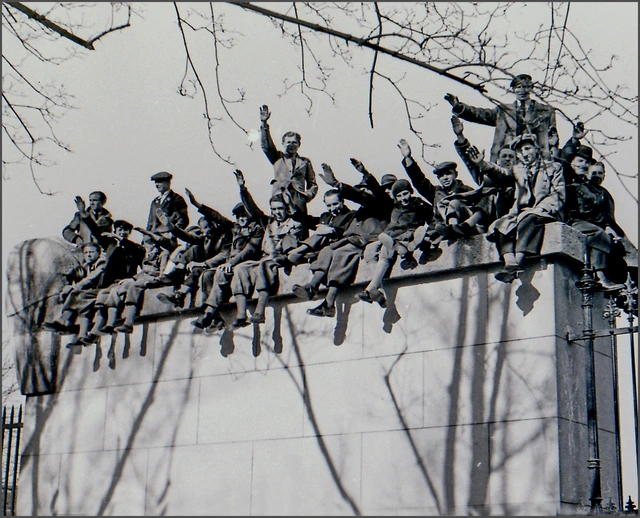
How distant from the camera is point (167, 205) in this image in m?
15.6

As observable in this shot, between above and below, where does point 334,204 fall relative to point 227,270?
above

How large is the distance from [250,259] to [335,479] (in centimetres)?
286

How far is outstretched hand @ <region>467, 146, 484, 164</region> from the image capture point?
1228 cm

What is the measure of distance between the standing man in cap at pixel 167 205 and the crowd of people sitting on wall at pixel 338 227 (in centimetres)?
2

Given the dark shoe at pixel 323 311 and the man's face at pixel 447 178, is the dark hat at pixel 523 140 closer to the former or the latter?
the man's face at pixel 447 178

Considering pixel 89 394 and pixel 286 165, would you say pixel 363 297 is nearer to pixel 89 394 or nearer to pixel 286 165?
pixel 286 165

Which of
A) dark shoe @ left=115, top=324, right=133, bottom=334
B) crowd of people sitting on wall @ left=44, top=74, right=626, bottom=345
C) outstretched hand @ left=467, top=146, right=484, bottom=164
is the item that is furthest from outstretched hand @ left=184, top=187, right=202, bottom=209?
outstretched hand @ left=467, top=146, right=484, bottom=164

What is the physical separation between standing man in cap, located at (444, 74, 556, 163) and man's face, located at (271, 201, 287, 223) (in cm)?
244

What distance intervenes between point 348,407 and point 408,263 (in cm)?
169

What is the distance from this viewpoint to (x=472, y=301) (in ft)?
41.5

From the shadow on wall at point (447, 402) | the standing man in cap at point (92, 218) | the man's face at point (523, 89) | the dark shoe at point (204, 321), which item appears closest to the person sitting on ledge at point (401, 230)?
the shadow on wall at point (447, 402)

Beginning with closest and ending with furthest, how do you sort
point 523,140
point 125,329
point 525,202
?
point 525,202 → point 523,140 → point 125,329

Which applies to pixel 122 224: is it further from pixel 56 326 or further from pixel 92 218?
pixel 56 326

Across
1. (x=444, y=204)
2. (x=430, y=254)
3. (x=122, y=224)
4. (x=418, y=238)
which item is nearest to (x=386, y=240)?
(x=418, y=238)
